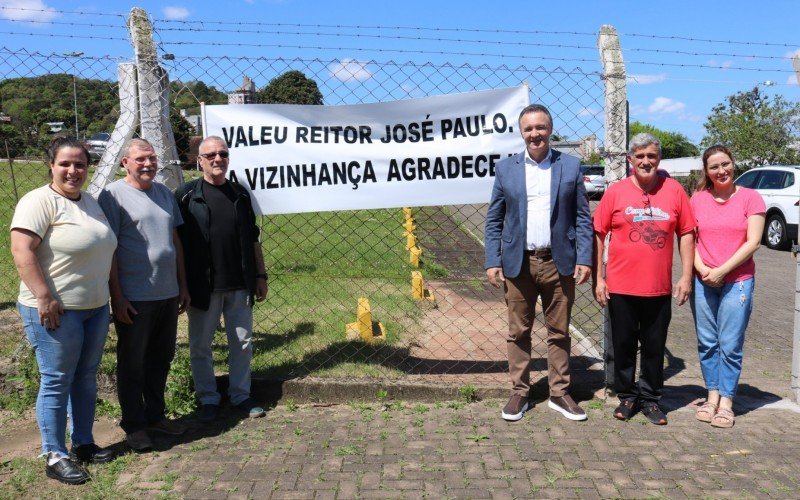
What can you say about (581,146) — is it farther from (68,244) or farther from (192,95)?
(68,244)

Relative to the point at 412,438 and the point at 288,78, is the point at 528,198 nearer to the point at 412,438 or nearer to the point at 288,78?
the point at 412,438


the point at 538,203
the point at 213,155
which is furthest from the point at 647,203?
the point at 213,155

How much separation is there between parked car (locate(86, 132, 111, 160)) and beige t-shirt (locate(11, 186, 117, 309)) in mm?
1374

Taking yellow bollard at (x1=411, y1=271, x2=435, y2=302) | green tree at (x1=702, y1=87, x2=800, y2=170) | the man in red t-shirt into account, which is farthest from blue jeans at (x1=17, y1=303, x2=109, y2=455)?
green tree at (x1=702, y1=87, x2=800, y2=170)

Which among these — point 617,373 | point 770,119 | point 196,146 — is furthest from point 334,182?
point 770,119

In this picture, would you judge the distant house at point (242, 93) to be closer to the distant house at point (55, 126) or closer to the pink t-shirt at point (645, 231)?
the distant house at point (55, 126)

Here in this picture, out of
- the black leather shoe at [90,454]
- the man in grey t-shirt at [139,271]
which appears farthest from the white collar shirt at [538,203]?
the black leather shoe at [90,454]

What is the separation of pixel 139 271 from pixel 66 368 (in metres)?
0.66

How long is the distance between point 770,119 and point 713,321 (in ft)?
98.4

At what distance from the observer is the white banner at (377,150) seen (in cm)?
502

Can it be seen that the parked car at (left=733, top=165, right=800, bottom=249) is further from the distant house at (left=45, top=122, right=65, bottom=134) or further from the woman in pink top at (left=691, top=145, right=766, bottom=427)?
the distant house at (left=45, top=122, right=65, bottom=134)

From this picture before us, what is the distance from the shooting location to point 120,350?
426 centimetres

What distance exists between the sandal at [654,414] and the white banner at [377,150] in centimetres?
178

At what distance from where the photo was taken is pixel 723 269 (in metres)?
4.50
